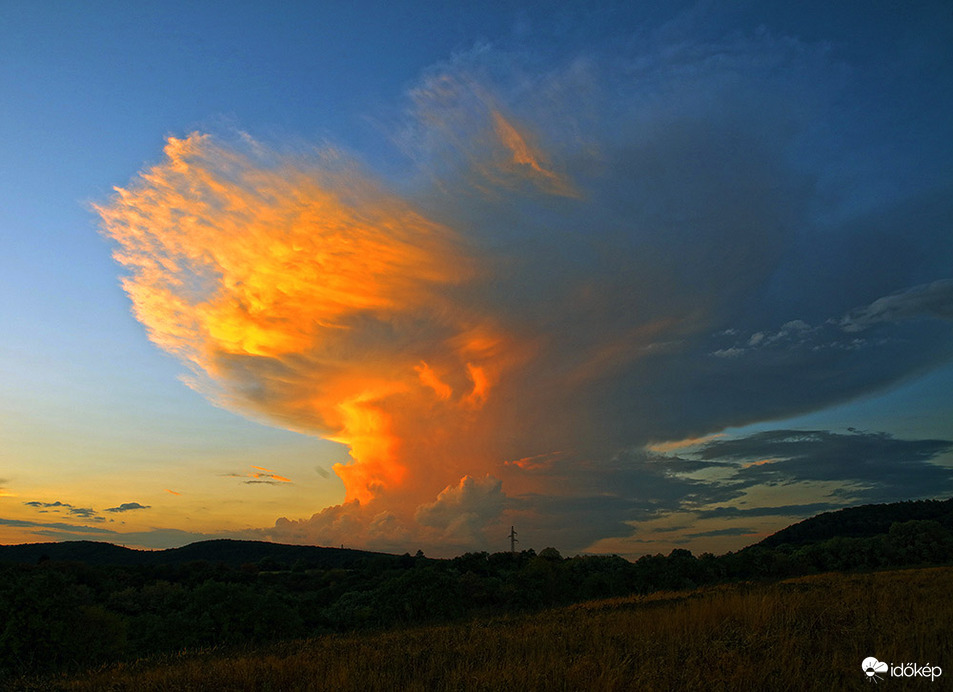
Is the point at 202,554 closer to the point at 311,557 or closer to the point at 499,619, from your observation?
the point at 311,557

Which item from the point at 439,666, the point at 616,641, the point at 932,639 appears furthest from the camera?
the point at 616,641

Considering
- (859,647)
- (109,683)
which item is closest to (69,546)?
(109,683)

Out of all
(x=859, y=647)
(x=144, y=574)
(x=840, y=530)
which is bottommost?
(x=144, y=574)

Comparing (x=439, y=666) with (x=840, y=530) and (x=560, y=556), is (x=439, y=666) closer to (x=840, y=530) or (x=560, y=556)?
(x=560, y=556)

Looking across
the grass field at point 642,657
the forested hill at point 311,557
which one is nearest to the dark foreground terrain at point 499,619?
the grass field at point 642,657

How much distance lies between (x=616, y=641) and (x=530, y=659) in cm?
253

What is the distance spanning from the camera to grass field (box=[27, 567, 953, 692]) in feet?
24.3

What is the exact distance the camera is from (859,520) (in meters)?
118

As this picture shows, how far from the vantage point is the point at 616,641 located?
1042 cm

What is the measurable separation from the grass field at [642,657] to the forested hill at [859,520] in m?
110

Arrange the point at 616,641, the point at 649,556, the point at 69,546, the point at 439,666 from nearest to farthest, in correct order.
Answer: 1. the point at 439,666
2. the point at 616,641
3. the point at 649,556
4. the point at 69,546

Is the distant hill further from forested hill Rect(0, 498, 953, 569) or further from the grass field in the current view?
the grass field

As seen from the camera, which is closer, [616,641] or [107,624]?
[616,641]

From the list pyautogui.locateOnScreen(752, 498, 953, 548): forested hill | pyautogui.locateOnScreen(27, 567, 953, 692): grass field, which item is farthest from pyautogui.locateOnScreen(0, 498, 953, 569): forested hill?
pyautogui.locateOnScreen(27, 567, 953, 692): grass field
